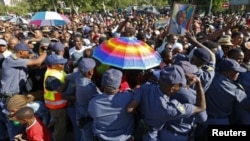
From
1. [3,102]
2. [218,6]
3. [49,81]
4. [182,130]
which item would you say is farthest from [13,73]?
[218,6]

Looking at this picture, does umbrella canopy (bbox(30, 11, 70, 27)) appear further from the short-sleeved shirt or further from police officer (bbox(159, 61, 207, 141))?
police officer (bbox(159, 61, 207, 141))

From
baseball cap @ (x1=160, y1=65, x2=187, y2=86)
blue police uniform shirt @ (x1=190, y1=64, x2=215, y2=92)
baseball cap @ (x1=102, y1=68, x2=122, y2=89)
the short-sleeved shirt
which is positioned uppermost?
baseball cap @ (x1=160, y1=65, x2=187, y2=86)

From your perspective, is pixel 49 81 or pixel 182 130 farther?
pixel 49 81

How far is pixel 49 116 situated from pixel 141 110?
81.2 inches

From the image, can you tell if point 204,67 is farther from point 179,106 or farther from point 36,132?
point 36,132

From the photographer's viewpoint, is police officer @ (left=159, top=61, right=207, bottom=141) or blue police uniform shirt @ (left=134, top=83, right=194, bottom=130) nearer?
blue police uniform shirt @ (left=134, top=83, right=194, bottom=130)

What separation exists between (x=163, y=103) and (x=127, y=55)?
42.1 inches

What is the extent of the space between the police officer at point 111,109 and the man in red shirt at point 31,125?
26.8 inches

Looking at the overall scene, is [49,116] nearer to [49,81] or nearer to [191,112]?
[49,81]

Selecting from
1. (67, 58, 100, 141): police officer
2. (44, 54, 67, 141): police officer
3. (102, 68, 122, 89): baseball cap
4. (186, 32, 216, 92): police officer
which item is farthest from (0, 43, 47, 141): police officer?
(186, 32, 216, 92): police officer

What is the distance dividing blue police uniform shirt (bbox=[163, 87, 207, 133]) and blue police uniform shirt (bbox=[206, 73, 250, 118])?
0.49 m

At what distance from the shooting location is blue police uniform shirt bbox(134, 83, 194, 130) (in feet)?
10.7

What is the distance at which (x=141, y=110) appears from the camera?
352 centimetres

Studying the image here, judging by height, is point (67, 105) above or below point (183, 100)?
below
